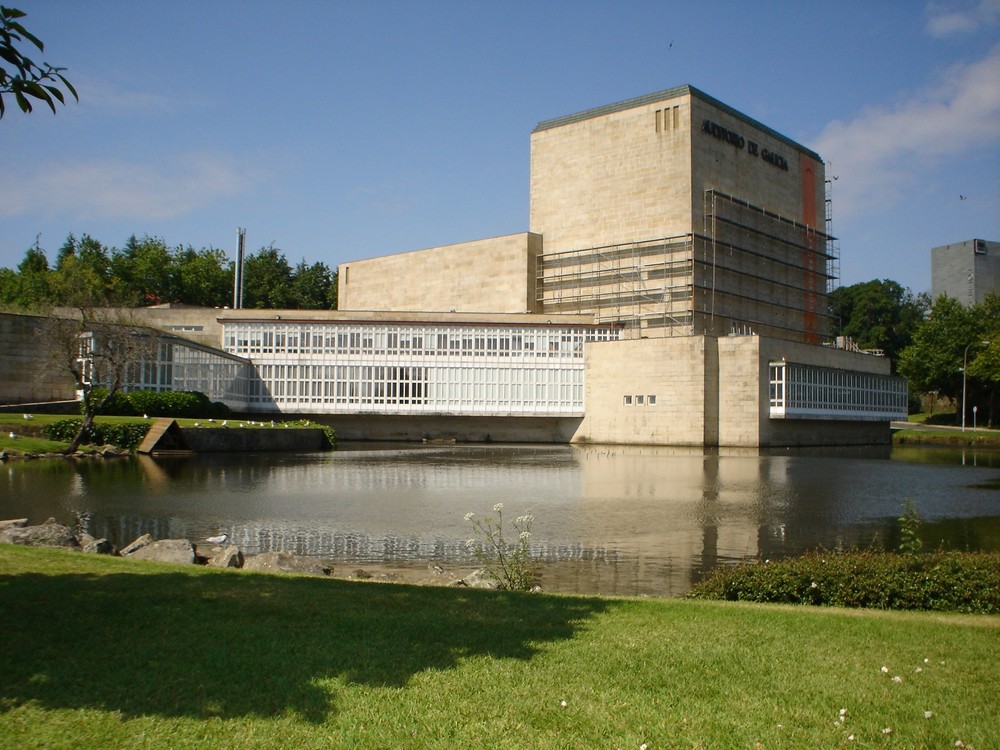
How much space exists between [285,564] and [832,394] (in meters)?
59.0

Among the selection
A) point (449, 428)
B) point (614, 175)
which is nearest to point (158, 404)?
point (449, 428)

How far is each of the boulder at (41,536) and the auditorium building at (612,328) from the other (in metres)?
41.6

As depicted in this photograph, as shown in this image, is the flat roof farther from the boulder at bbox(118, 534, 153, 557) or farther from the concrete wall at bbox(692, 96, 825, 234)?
the boulder at bbox(118, 534, 153, 557)

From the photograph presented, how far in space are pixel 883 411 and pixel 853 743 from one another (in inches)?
2869

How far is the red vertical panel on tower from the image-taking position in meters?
81.2

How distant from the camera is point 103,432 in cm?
3728

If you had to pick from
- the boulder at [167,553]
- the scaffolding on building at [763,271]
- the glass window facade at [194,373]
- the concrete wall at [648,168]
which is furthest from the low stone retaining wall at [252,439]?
the scaffolding on building at [763,271]

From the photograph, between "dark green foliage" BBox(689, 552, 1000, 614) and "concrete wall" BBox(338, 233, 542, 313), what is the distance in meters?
64.0

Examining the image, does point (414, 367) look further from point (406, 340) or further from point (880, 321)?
point (880, 321)

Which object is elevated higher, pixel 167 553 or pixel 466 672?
pixel 466 672

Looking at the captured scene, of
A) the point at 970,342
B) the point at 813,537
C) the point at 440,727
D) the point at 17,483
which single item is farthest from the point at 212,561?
the point at 970,342

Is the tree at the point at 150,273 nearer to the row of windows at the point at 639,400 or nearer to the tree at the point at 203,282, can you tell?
the tree at the point at 203,282

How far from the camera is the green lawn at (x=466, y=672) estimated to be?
5.24m

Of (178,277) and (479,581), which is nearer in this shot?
(479,581)
